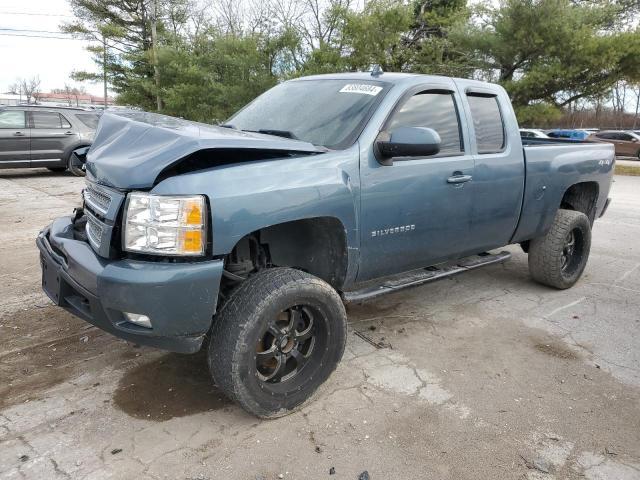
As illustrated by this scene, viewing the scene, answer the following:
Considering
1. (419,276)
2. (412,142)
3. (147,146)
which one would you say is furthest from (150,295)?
(419,276)

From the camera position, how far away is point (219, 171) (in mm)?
2492

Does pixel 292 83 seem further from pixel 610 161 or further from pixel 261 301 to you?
pixel 610 161

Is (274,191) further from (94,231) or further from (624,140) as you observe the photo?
(624,140)

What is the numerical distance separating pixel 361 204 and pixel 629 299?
3.33 metres

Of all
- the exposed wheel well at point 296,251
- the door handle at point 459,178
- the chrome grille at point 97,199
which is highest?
the door handle at point 459,178

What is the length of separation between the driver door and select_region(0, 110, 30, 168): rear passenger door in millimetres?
11051

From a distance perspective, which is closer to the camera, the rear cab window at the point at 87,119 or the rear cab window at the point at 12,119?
the rear cab window at the point at 12,119

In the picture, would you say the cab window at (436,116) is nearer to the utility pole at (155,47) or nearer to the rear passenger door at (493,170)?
the rear passenger door at (493,170)

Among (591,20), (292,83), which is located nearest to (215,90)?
(591,20)

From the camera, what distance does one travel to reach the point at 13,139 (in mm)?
11570

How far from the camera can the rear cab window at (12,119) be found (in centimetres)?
1151

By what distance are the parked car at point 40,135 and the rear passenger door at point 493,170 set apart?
9786mm

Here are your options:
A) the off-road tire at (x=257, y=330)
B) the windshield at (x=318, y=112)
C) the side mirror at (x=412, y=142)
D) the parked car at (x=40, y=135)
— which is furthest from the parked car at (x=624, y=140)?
the off-road tire at (x=257, y=330)

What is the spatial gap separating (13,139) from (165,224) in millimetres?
11275
